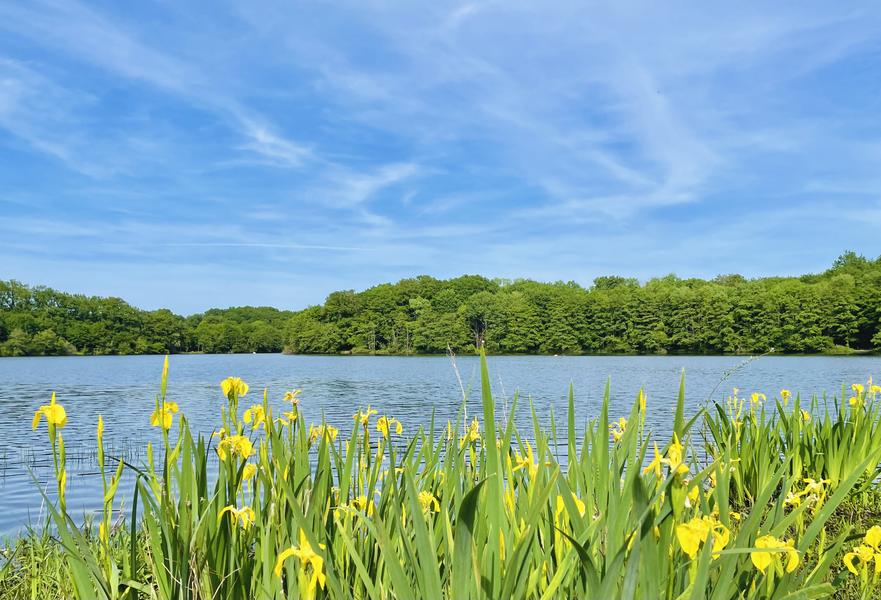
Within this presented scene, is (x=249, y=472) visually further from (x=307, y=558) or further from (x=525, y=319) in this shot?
(x=525, y=319)

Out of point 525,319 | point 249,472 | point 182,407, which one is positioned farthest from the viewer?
point 525,319

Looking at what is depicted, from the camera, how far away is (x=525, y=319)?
8912 centimetres

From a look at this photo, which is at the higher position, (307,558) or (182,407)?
(307,558)

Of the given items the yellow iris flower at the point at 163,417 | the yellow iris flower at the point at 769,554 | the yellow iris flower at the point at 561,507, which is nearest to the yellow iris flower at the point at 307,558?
the yellow iris flower at the point at 163,417

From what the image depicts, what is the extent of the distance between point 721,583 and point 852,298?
269 feet

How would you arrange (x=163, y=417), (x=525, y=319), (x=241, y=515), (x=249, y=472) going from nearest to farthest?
(x=163, y=417)
(x=241, y=515)
(x=249, y=472)
(x=525, y=319)

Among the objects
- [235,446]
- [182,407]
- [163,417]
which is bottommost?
[182,407]

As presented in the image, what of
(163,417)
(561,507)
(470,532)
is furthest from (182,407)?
(470,532)

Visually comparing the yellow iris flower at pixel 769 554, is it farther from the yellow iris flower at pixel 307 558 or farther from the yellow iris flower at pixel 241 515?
the yellow iris flower at pixel 241 515

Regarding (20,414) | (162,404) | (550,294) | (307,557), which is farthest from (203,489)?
(550,294)

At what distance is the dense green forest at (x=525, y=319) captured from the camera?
2891 inches

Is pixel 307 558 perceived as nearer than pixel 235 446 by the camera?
Yes

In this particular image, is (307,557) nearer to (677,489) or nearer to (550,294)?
(677,489)

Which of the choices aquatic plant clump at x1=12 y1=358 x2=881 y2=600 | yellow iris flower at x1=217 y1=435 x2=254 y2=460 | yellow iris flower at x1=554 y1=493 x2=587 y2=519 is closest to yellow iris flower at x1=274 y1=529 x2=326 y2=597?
aquatic plant clump at x1=12 y1=358 x2=881 y2=600
